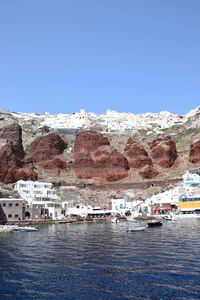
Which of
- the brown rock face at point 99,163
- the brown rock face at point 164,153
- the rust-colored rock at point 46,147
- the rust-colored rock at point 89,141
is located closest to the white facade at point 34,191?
the brown rock face at point 99,163

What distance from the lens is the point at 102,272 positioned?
1119 inches

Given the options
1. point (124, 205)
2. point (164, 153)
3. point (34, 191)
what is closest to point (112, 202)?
point (124, 205)

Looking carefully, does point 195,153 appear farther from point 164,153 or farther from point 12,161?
point 12,161

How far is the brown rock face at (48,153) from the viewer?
454 feet

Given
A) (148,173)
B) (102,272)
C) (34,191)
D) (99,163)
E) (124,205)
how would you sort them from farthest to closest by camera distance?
(99,163), (148,173), (124,205), (34,191), (102,272)

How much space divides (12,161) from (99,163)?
3489 centimetres

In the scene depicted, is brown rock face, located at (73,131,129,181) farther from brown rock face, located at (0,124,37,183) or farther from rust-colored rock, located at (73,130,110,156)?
brown rock face, located at (0,124,37,183)

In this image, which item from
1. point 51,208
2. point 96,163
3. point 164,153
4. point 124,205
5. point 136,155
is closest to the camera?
point 51,208

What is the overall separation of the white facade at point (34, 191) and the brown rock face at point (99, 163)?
22628 mm

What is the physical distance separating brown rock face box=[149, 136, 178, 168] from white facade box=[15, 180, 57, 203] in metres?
47.7

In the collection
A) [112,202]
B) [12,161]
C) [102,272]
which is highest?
[12,161]

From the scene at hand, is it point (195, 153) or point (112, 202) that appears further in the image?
point (195, 153)

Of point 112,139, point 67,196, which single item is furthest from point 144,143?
point 67,196

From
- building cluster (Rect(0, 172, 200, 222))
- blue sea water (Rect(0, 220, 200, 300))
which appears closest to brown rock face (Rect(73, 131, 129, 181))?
building cluster (Rect(0, 172, 200, 222))
